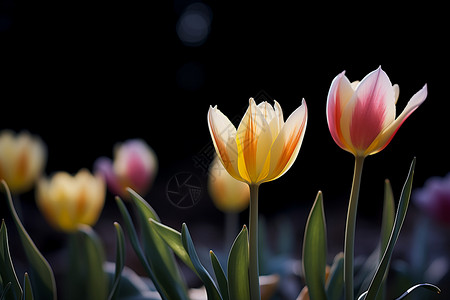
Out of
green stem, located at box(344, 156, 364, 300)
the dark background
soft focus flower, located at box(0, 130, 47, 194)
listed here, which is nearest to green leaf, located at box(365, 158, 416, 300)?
green stem, located at box(344, 156, 364, 300)

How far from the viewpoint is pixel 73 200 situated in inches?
37.0

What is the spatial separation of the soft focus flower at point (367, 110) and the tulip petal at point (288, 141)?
0.12 ft

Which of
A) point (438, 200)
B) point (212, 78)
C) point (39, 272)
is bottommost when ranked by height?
point (438, 200)

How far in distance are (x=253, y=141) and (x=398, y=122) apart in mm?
131

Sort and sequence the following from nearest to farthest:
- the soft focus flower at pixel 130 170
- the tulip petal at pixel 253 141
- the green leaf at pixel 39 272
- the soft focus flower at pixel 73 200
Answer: the tulip petal at pixel 253 141
the green leaf at pixel 39 272
the soft focus flower at pixel 73 200
the soft focus flower at pixel 130 170

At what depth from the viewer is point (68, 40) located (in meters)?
2.49

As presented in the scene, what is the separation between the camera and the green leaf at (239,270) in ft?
1.43

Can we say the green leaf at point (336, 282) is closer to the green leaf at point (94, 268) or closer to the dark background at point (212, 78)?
the green leaf at point (94, 268)

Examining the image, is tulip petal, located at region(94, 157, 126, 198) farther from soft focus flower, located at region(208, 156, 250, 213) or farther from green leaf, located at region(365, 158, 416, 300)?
green leaf, located at region(365, 158, 416, 300)

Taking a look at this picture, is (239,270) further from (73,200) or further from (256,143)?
(73,200)

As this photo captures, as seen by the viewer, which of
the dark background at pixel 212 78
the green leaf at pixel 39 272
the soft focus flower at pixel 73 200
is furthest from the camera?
the dark background at pixel 212 78

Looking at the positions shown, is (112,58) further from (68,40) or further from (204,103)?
(204,103)

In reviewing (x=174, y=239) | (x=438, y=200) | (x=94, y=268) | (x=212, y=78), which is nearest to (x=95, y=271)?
(x=94, y=268)

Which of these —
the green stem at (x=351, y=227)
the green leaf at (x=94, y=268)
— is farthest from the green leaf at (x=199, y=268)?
the green leaf at (x=94, y=268)
